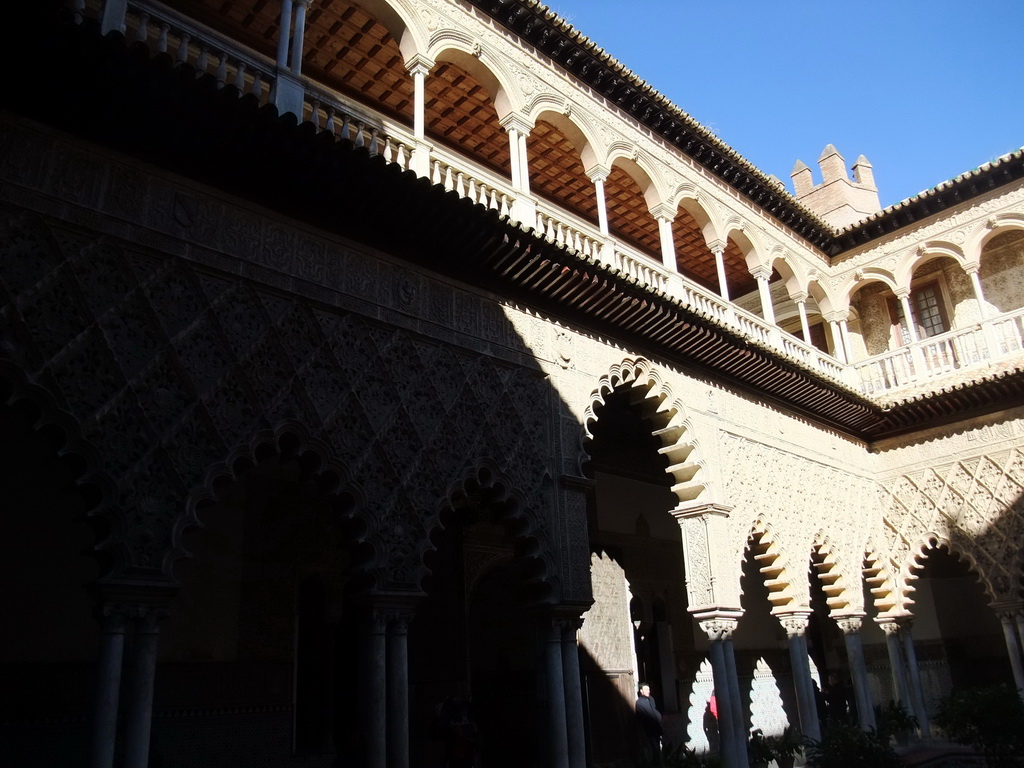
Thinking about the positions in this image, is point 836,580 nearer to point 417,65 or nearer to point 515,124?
point 515,124

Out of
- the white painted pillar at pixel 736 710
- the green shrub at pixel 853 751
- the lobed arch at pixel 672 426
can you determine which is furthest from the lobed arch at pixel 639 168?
the green shrub at pixel 853 751

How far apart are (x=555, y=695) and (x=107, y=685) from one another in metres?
3.35

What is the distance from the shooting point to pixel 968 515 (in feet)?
36.3

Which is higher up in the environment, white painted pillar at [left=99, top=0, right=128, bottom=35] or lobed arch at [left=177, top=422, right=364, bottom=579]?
white painted pillar at [left=99, top=0, right=128, bottom=35]

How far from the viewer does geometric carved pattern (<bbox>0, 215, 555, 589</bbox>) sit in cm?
441

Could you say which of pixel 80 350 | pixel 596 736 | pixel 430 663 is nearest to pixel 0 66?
pixel 80 350

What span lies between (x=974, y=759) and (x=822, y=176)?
11295 mm

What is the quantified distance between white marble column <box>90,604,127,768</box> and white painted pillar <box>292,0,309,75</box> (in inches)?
168

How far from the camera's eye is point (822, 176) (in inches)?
667

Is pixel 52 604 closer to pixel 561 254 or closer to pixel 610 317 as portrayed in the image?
pixel 561 254

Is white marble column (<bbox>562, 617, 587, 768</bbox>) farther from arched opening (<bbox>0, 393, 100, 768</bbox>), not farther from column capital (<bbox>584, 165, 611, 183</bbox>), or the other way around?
column capital (<bbox>584, 165, 611, 183</bbox>)

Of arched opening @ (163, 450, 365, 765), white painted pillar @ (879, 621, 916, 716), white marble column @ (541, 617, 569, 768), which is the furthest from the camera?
white painted pillar @ (879, 621, 916, 716)

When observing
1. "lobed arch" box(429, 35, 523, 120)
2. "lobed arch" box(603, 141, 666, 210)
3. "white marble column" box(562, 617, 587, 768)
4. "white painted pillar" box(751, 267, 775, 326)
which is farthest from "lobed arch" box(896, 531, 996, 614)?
"lobed arch" box(429, 35, 523, 120)

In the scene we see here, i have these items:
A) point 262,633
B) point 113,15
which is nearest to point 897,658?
point 262,633
